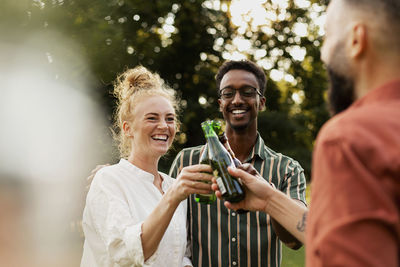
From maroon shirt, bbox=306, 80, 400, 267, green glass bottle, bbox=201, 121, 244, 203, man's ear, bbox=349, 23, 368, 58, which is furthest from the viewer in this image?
green glass bottle, bbox=201, 121, 244, 203

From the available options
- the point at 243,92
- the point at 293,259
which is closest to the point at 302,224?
the point at 243,92

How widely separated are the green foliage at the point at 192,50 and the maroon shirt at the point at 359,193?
9.08 metres

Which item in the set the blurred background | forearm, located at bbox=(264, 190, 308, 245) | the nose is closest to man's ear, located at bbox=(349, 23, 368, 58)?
forearm, located at bbox=(264, 190, 308, 245)

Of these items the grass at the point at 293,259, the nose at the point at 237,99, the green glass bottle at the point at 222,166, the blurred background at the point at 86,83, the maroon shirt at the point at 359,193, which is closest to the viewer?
the maroon shirt at the point at 359,193

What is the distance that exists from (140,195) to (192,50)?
40.3ft

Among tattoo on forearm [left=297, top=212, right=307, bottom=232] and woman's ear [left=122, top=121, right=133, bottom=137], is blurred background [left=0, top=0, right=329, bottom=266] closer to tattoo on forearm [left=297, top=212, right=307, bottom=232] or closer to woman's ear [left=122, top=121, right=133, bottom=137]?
woman's ear [left=122, top=121, right=133, bottom=137]

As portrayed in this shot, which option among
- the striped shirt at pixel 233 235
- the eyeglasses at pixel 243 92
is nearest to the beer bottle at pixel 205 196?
the striped shirt at pixel 233 235

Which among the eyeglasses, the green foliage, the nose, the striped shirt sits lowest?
the striped shirt

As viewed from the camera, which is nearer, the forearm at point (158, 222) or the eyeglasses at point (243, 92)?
the forearm at point (158, 222)

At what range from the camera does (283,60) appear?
1631 cm

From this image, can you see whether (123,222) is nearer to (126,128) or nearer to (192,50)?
(126,128)

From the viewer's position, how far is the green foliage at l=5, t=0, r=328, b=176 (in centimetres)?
1023

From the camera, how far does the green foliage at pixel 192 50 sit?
33.6 ft

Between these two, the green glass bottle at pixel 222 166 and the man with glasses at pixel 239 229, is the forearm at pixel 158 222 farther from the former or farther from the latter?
the man with glasses at pixel 239 229
